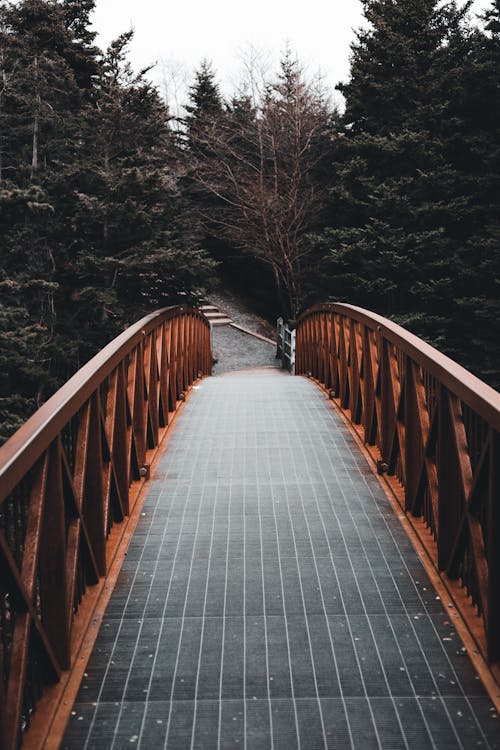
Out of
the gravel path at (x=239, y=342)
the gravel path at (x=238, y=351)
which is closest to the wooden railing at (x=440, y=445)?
the gravel path at (x=238, y=351)

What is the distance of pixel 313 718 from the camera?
262 cm

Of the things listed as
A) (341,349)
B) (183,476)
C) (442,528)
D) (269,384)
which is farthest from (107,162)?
(442,528)

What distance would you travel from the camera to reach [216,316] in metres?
28.2

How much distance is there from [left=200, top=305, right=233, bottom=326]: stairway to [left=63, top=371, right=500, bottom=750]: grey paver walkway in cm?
2228

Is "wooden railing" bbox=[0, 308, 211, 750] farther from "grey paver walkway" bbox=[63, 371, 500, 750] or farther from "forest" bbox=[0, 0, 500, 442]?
"forest" bbox=[0, 0, 500, 442]

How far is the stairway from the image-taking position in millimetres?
27547

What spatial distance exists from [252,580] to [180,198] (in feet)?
58.0

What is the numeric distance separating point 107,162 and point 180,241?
262 cm

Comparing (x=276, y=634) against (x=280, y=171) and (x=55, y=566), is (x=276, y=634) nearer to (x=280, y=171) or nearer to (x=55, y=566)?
(x=55, y=566)

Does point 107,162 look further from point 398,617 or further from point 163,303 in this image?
point 398,617

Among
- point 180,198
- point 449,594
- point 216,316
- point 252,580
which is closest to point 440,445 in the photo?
point 449,594

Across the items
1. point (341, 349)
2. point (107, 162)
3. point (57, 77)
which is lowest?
point (341, 349)

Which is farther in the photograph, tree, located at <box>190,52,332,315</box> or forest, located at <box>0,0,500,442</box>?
tree, located at <box>190,52,332,315</box>

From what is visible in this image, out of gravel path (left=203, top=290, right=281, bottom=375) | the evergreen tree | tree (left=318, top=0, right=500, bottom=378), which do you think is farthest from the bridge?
gravel path (left=203, top=290, right=281, bottom=375)
